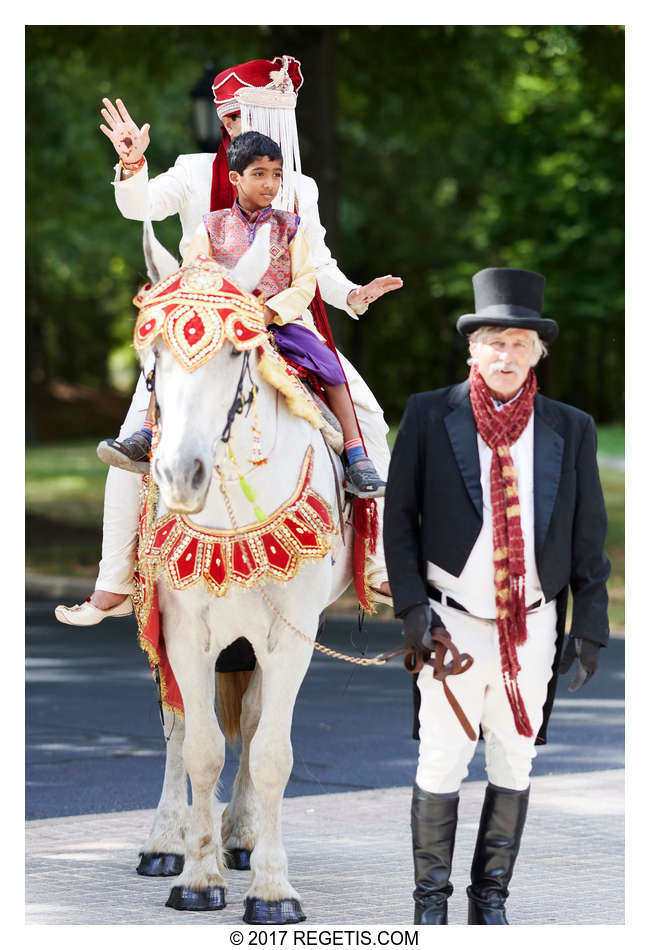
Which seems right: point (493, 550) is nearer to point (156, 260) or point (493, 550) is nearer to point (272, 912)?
point (156, 260)

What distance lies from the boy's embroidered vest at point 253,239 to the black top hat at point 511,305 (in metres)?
1.06

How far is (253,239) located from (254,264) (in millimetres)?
488

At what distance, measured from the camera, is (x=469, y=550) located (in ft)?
18.1

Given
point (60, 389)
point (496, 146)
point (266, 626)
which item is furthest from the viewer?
point (60, 389)

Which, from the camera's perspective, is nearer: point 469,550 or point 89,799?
point 469,550

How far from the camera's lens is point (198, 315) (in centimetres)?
555

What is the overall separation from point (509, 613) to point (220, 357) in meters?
1.33

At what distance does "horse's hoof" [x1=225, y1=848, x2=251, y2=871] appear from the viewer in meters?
7.27

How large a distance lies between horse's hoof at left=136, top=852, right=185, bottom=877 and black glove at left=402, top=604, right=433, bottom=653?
7.49ft

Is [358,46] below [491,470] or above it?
above
